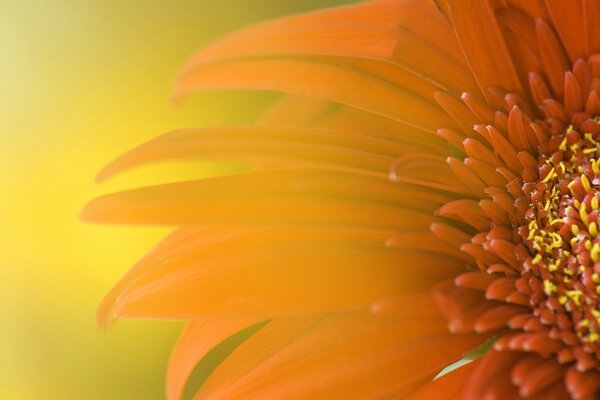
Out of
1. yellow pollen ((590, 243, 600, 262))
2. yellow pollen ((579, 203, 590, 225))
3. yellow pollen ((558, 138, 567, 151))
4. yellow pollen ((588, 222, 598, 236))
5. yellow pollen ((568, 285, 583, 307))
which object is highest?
yellow pollen ((558, 138, 567, 151))

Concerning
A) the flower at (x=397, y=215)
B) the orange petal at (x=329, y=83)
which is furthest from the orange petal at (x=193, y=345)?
the orange petal at (x=329, y=83)

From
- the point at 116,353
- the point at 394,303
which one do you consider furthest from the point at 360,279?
the point at 116,353

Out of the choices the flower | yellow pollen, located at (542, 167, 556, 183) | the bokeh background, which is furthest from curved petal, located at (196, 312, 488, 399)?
the bokeh background

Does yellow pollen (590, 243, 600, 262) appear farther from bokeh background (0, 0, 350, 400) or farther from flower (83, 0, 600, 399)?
bokeh background (0, 0, 350, 400)

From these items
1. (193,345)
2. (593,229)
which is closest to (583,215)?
(593,229)

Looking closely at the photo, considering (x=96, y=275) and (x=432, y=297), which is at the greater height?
(x=96, y=275)

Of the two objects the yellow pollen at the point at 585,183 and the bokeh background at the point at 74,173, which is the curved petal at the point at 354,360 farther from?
the bokeh background at the point at 74,173

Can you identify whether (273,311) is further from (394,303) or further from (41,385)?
(41,385)

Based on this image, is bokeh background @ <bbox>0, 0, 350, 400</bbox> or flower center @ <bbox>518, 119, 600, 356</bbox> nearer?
flower center @ <bbox>518, 119, 600, 356</bbox>
